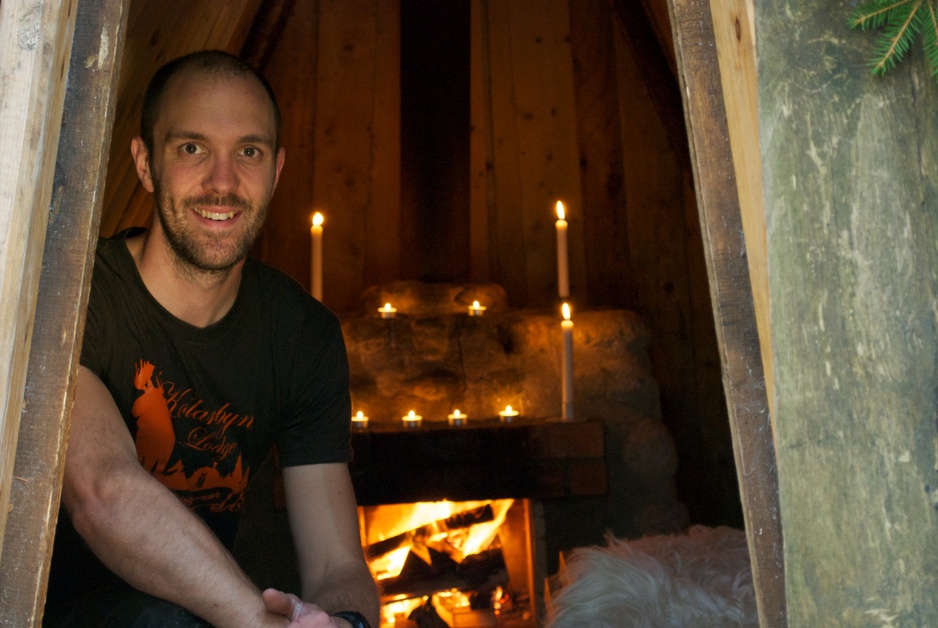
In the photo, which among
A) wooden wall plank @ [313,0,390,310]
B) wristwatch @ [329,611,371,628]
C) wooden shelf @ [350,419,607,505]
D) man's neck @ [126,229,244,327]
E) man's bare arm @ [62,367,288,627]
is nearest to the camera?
man's bare arm @ [62,367,288,627]

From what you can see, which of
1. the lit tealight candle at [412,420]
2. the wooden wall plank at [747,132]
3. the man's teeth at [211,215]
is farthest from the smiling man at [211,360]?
the lit tealight candle at [412,420]

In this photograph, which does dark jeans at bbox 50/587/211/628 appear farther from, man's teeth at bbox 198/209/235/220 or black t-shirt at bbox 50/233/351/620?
man's teeth at bbox 198/209/235/220

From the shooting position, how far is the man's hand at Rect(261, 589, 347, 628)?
127cm

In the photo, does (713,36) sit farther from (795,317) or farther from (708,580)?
(708,580)

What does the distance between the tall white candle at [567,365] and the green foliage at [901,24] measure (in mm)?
1673

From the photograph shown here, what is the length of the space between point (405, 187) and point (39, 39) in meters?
2.29

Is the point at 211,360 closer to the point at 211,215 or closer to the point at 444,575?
the point at 211,215

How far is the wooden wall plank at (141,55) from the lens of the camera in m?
1.82

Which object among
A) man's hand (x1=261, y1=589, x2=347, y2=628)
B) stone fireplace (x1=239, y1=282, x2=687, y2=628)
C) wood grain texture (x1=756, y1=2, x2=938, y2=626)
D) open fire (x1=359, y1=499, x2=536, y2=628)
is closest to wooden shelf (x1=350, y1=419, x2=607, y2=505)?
stone fireplace (x1=239, y1=282, x2=687, y2=628)

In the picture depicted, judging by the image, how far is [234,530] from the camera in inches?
70.0

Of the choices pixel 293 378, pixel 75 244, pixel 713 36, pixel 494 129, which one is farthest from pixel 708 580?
pixel 494 129

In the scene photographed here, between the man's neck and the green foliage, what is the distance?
3.64 feet

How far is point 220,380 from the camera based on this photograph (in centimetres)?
165

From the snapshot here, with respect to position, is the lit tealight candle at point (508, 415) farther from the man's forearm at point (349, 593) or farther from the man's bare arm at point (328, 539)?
the man's forearm at point (349, 593)
